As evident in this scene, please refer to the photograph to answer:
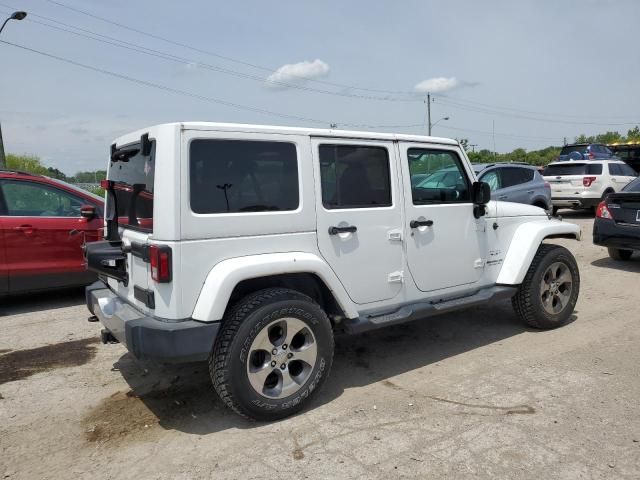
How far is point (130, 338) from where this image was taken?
311cm

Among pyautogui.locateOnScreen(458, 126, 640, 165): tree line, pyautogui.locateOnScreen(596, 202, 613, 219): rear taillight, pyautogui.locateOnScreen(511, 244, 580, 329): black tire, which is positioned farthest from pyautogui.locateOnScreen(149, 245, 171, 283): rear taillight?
pyautogui.locateOnScreen(458, 126, 640, 165): tree line

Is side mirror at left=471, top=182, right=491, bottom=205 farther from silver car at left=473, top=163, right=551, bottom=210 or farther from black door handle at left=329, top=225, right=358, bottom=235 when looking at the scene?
silver car at left=473, top=163, right=551, bottom=210

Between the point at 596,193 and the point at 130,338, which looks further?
the point at 596,193

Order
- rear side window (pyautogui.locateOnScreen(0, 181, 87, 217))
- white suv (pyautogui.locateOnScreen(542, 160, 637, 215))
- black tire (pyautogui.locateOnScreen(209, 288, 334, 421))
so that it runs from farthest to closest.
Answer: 1. white suv (pyautogui.locateOnScreen(542, 160, 637, 215))
2. rear side window (pyautogui.locateOnScreen(0, 181, 87, 217))
3. black tire (pyautogui.locateOnScreen(209, 288, 334, 421))

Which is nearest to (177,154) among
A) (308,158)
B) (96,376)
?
(308,158)

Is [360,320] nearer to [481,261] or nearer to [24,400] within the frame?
[481,261]

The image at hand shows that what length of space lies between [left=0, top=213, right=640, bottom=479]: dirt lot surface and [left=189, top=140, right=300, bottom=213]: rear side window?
1419mm

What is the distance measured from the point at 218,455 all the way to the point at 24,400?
5.79 ft


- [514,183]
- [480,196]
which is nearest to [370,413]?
[480,196]

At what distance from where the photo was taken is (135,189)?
3514mm

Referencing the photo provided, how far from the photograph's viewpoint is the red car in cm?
589

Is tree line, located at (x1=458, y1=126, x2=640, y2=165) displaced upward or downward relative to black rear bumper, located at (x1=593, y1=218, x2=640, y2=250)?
upward

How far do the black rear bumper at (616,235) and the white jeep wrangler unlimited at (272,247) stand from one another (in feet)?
14.4

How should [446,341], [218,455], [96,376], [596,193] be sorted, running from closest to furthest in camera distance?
[218,455] → [96,376] → [446,341] → [596,193]
